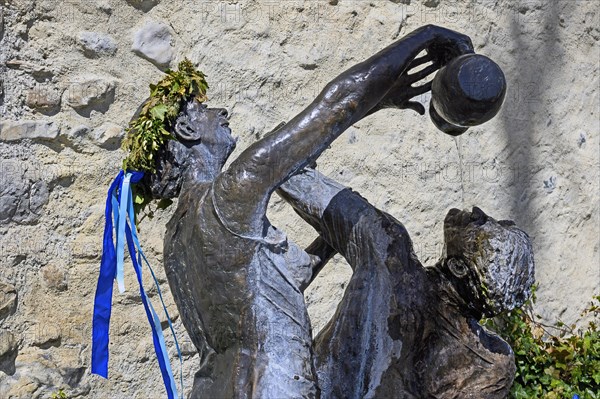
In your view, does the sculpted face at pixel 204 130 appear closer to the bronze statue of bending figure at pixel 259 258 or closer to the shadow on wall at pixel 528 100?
the bronze statue of bending figure at pixel 259 258

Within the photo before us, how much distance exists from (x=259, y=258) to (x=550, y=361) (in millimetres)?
2191

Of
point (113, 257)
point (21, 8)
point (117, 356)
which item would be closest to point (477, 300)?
point (113, 257)

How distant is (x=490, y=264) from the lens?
2223 millimetres

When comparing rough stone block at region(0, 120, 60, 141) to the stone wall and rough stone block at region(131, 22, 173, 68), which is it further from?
rough stone block at region(131, 22, 173, 68)

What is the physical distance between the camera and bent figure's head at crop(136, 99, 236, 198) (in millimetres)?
2299

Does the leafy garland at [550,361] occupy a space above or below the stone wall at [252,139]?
below

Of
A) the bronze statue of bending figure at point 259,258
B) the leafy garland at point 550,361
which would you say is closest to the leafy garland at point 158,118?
the bronze statue of bending figure at point 259,258

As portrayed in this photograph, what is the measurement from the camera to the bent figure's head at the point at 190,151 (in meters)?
2.30

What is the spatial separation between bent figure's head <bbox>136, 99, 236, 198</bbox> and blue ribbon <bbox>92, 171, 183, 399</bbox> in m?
0.06

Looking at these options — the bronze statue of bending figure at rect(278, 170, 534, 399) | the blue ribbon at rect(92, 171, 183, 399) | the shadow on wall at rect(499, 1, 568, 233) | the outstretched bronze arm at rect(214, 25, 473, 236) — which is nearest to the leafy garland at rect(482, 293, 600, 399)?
the shadow on wall at rect(499, 1, 568, 233)

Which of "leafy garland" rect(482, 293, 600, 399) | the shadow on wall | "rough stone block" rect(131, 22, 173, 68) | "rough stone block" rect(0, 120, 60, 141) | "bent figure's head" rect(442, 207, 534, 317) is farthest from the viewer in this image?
the shadow on wall

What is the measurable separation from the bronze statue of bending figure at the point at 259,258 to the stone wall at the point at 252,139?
1.18m

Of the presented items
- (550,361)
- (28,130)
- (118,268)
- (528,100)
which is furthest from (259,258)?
(528,100)

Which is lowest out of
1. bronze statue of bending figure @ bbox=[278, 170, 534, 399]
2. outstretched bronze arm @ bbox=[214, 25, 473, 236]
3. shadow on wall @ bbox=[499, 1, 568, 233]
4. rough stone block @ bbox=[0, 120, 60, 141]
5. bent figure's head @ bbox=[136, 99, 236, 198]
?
bronze statue of bending figure @ bbox=[278, 170, 534, 399]
